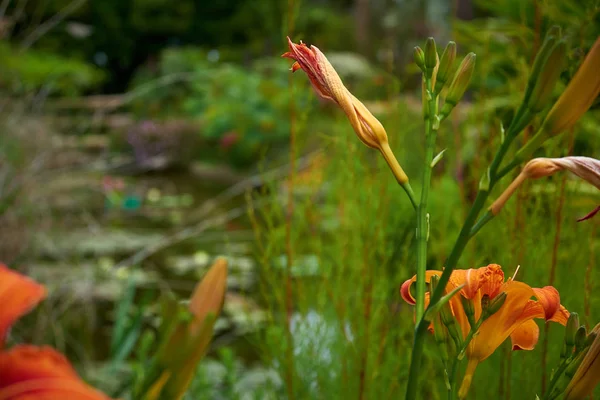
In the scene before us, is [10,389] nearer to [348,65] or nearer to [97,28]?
[348,65]

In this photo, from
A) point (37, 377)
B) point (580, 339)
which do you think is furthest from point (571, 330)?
point (37, 377)

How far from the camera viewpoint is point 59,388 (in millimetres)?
167

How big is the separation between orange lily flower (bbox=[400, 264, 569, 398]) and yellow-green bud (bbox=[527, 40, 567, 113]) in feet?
0.28

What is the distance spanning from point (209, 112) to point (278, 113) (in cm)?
74

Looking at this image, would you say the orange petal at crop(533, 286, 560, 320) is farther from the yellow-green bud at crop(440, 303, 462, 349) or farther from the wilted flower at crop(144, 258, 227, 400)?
the wilted flower at crop(144, 258, 227, 400)

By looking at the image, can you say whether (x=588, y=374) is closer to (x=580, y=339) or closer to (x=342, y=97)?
(x=580, y=339)

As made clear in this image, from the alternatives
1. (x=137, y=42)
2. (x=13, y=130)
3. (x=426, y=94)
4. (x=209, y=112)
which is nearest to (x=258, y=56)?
(x=137, y=42)

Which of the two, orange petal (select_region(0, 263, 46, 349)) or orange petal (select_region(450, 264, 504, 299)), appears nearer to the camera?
orange petal (select_region(0, 263, 46, 349))

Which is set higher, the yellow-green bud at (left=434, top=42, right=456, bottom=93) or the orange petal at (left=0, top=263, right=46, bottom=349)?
the yellow-green bud at (left=434, top=42, right=456, bottom=93)

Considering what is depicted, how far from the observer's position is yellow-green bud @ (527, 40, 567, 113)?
9.2 inches

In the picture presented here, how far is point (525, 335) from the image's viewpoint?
1.11 feet

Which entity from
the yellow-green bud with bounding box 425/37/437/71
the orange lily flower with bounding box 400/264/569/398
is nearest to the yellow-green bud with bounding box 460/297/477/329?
the orange lily flower with bounding box 400/264/569/398

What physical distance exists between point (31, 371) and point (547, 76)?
186mm

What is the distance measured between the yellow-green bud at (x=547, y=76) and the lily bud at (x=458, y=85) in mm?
52
